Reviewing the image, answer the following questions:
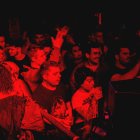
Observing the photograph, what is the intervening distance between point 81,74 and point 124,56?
3.05 feet

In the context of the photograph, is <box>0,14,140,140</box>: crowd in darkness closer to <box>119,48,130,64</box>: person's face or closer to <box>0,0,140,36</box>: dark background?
<box>119,48,130,64</box>: person's face

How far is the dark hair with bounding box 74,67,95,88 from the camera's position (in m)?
5.00

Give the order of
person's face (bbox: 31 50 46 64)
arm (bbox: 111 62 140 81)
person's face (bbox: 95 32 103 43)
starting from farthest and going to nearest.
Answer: person's face (bbox: 95 32 103 43) < arm (bbox: 111 62 140 81) < person's face (bbox: 31 50 46 64)

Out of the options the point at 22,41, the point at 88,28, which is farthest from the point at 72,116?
the point at 88,28

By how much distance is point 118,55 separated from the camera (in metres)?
5.73

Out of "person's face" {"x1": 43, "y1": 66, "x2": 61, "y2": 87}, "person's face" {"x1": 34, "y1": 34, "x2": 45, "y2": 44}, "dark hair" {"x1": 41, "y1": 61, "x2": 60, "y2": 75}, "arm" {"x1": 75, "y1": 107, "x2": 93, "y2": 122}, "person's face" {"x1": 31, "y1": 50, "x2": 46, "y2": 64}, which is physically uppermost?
"person's face" {"x1": 34, "y1": 34, "x2": 45, "y2": 44}

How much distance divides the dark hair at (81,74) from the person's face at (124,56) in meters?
0.71

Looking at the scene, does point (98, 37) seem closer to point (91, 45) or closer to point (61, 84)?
point (91, 45)

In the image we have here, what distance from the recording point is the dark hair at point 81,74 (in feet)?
16.4

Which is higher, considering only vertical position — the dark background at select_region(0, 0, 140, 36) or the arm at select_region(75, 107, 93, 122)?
the dark background at select_region(0, 0, 140, 36)

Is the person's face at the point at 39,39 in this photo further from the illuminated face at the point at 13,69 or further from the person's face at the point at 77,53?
the illuminated face at the point at 13,69

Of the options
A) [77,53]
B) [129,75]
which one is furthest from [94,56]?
[129,75]

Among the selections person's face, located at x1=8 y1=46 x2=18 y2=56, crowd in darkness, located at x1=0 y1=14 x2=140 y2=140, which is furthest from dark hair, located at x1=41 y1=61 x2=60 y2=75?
person's face, located at x1=8 y1=46 x2=18 y2=56

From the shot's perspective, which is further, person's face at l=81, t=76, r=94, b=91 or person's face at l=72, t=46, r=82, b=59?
person's face at l=72, t=46, r=82, b=59
